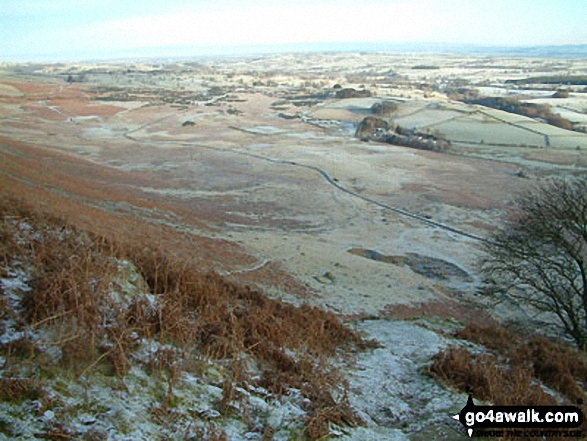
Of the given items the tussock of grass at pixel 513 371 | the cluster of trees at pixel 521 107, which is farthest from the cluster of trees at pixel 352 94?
the tussock of grass at pixel 513 371

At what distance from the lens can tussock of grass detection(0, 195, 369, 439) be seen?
4910 mm

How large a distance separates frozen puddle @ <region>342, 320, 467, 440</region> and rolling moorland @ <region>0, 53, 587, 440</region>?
4 centimetres

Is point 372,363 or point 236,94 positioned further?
point 236,94

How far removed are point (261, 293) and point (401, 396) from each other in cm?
443

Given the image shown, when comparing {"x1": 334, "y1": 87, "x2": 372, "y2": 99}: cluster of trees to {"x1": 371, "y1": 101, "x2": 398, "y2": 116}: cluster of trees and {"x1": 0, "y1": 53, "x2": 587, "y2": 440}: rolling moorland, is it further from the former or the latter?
{"x1": 0, "y1": 53, "x2": 587, "y2": 440}: rolling moorland

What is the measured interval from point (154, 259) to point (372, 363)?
4.25 meters

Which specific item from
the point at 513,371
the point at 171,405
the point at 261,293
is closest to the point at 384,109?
the point at 261,293

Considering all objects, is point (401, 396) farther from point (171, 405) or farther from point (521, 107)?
point (521, 107)

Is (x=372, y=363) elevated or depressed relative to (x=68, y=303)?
depressed

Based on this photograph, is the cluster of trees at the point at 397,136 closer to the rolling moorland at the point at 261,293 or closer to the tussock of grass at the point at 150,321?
the rolling moorland at the point at 261,293

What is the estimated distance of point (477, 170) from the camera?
4088 centimetres

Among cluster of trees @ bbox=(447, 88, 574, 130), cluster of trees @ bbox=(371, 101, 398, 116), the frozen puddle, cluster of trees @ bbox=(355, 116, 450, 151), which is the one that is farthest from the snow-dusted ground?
cluster of trees @ bbox=(371, 101, 398, 116)

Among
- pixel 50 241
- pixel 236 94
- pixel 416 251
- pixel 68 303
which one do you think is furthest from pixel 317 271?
pixel 236 94

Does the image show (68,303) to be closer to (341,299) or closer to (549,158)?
(341,299)
